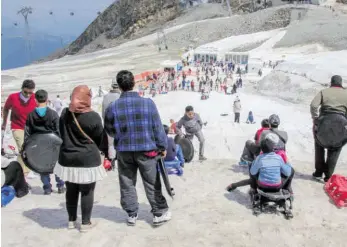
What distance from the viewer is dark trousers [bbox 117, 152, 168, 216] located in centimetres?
420

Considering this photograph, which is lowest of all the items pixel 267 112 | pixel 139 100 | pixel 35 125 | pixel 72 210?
pixel 267 112

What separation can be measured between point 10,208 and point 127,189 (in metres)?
1.78

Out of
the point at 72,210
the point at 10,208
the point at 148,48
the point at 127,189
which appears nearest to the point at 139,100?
the point at 127,189

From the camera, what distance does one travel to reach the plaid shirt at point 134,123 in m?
4.07

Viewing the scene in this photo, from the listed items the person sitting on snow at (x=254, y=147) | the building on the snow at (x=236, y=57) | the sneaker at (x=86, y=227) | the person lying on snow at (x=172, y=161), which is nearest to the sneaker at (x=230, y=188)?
the person sitting on snow at (x=254, y=147)

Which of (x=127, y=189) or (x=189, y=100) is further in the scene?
(x=189, y=100)

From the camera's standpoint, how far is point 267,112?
62.5 feet

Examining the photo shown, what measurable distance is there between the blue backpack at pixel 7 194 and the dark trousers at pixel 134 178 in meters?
1.79

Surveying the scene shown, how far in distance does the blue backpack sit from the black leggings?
1.34 meters

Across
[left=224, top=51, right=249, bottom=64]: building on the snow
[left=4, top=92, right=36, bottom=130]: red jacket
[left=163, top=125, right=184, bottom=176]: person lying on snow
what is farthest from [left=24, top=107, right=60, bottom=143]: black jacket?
[left=224, top=51, right=249, bottom=64]: building on the snow

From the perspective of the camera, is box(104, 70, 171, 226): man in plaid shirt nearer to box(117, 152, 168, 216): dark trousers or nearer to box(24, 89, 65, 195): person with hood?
box(117, 152, 168, 216): dark trousers

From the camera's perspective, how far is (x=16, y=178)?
5535 millimetres

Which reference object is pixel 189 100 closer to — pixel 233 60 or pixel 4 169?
pixel 4 169

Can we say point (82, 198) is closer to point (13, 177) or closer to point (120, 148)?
point (120, 148)
